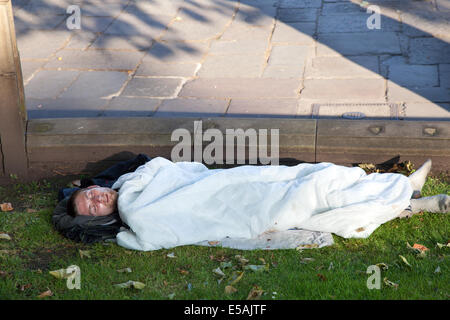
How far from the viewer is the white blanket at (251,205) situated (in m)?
3.88

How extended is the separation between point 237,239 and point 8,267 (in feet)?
4.28

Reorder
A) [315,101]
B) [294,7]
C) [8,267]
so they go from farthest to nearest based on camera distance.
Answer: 1. [294,7]
2. [315,101]
3. [8,267]

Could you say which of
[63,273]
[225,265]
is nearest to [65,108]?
[63,273]

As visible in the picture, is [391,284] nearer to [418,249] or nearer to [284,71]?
[418,249]

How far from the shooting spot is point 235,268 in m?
3.60

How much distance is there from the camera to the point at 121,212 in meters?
3.97

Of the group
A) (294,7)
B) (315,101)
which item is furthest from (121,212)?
(294,7)

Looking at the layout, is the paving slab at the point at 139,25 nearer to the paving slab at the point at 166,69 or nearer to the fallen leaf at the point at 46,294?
the paving slab at the point at 166,69

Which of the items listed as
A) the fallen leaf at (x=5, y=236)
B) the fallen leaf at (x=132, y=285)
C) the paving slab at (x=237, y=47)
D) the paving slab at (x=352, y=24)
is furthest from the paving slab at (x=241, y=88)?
the fallen leaf at (x=132, y=285)

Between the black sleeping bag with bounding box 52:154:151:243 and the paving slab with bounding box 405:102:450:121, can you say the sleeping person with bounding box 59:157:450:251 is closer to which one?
the black sleeping bag with bounding box 52:154:151:243

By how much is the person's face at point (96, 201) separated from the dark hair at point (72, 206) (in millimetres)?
22

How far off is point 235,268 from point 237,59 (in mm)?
3504
